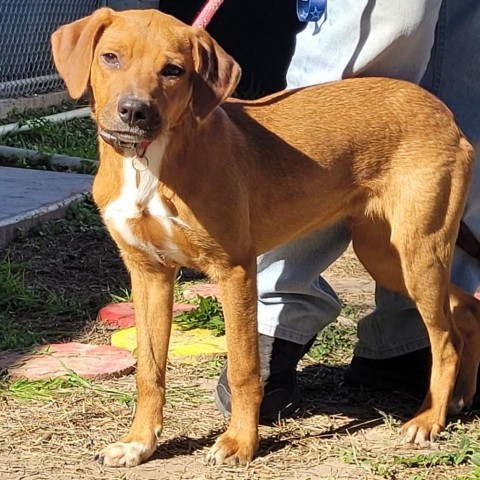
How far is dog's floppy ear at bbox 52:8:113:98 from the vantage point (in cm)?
341

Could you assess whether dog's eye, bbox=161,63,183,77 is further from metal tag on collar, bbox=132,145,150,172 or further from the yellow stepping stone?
the yellow stepping stone

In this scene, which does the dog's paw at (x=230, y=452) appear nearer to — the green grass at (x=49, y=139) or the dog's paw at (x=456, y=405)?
the dog's paw at (x=456, y=405)

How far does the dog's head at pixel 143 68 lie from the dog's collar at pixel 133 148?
3 cm

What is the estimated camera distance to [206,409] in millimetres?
4039

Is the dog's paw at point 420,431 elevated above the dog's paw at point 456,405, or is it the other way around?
the dog's paw at point 420,431

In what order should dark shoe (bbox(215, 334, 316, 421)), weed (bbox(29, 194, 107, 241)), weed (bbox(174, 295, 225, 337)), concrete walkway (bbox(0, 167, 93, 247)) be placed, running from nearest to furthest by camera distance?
dark shoe (bbox(215, 334, 316, 421)), weed (bbox(174, 295, 225, 337)), concrete walkway (bbox(0, 167, 93, 247)), weed (bbox(29, 194, 107, 241))

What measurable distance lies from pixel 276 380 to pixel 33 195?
9.12ft

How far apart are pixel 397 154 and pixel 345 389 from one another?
970 millimetres

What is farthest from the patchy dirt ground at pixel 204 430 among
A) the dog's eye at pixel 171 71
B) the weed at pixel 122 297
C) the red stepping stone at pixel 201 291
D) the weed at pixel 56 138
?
the weed at pixel 56 138

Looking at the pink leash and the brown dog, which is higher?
the pink leash

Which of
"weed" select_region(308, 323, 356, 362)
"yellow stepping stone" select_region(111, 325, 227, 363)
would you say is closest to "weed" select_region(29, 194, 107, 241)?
"yellow stepping stone" select_region(111, 325, 227, 363)

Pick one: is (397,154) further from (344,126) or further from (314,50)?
(314,50)

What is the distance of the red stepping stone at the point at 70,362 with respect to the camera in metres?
4.30

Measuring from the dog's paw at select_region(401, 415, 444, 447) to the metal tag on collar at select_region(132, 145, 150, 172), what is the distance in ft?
4.08
